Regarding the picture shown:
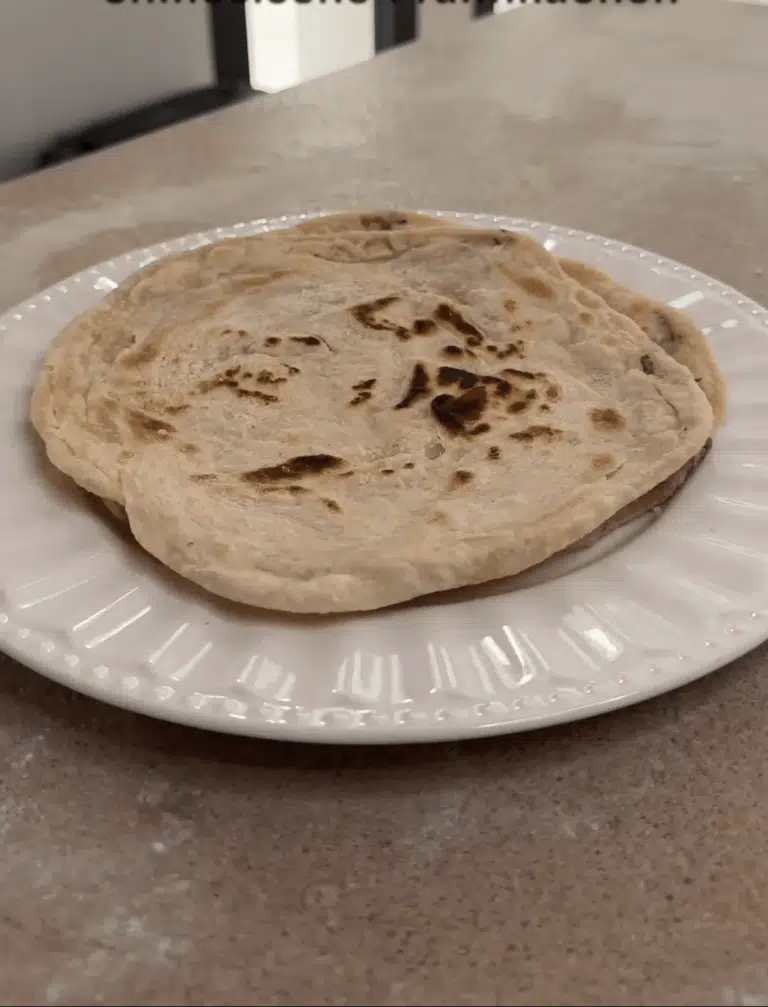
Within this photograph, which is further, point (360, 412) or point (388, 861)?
point (360, 412)

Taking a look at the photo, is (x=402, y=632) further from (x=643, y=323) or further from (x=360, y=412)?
(x=643, y=323)

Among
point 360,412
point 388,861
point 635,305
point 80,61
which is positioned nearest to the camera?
point 388,861

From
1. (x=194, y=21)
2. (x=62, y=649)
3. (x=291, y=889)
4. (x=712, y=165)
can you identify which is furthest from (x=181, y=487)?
(x=194, y=21)

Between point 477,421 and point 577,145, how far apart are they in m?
1.02

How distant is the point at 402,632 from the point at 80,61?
102 inches

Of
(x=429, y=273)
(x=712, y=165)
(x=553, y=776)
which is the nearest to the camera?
(x=553, y=776)

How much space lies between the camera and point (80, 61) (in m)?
2.71

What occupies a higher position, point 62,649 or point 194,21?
point 62,649

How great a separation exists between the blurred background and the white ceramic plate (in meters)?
2.08

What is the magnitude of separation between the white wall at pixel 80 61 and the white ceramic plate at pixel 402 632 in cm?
221

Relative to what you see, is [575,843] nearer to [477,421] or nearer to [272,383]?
[477,421]

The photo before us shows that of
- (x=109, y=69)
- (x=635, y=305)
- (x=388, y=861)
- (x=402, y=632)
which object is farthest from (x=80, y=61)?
(x=388, y=861)

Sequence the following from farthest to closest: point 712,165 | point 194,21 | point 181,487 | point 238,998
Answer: point 194,21, point 712,165, point 181,487, point 238,998

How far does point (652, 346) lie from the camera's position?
2.82ft
